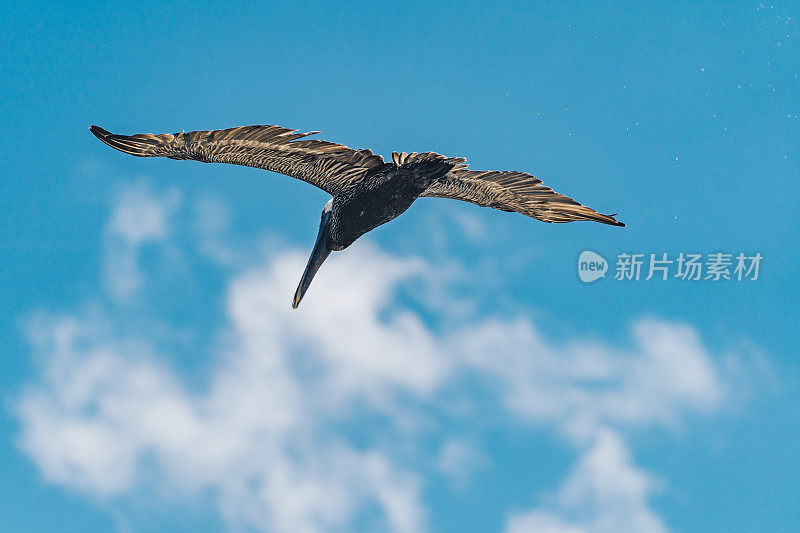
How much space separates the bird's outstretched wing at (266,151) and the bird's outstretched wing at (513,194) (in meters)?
1.60

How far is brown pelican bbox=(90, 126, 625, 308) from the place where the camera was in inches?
404

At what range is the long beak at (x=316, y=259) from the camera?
13.2 metres

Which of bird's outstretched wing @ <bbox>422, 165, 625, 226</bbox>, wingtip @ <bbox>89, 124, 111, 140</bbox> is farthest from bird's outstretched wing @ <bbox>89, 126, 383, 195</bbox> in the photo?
bird's outstretched wing @ <bbox>422, 165, 625, 226</bbox>

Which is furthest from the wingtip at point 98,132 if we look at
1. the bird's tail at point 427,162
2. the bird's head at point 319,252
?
the bird's head at point 319,252

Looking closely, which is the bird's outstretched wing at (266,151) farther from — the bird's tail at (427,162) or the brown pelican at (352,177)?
the bird's tail at (427,162)

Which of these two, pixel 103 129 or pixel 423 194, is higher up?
pixel 423 194

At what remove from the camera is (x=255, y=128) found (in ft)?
33.6

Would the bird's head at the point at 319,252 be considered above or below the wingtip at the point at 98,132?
above

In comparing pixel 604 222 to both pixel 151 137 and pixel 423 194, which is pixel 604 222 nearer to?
pixel 423 194

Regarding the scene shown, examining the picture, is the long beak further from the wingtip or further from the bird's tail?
the wingtip

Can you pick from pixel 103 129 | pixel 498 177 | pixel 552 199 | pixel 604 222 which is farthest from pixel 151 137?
pixel 604 222

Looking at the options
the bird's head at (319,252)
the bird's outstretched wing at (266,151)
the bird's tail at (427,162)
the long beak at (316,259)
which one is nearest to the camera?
the bird's outstretched wing at (266,151)

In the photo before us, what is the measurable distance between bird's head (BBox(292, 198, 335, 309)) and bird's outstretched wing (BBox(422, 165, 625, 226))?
1805mm

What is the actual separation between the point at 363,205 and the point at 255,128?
94.8 inches
